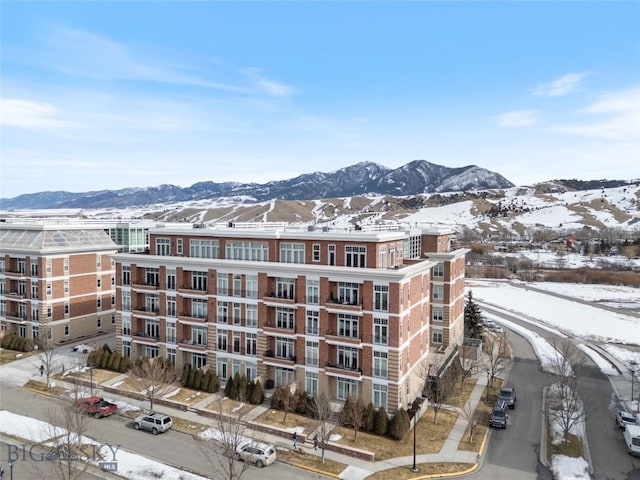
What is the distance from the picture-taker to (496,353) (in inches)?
1880

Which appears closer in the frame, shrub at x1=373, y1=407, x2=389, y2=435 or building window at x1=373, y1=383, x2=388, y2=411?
shrub at x1=373, y1=407, x2=389, y2=435

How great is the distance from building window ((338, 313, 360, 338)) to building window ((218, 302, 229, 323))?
31.4ft

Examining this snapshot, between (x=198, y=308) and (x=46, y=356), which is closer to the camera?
(x=46, y=356)

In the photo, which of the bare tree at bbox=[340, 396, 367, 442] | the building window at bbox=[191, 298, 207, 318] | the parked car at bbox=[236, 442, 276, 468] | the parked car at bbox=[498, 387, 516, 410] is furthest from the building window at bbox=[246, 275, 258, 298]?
the parked car at bbox=[498, 387, 516, 410]

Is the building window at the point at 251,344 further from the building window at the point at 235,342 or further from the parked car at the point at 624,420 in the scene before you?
the parked car at the point at 624,420

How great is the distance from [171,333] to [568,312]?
2409 inches

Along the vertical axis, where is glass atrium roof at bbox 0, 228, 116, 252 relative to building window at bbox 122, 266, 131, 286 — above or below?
above

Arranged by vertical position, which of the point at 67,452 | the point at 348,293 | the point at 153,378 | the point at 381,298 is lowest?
the point at 67,452

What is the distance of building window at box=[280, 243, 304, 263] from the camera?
3478 centimetres

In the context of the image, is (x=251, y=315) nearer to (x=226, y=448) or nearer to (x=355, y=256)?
(x=355, y=256)

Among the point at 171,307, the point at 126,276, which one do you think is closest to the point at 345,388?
the point at 171,307

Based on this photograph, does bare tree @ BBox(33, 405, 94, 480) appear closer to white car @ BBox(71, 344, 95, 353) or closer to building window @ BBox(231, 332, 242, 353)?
building window @ BBox(231, 332, 242, 353)

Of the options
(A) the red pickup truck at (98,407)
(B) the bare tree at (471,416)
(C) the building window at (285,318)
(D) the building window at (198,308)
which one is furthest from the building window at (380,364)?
(A) the red pickup truck at (98,407)

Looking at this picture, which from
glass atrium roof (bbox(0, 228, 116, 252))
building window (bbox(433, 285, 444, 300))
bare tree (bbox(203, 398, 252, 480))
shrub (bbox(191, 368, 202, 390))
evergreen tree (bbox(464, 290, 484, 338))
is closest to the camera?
bare tree (bbox(203, 398, 252, 480))
